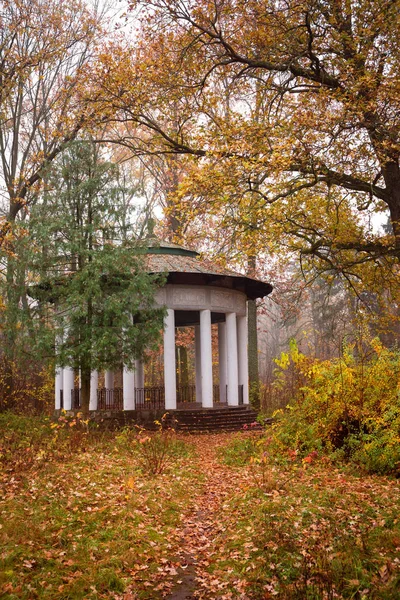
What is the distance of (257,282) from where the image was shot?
808 inches

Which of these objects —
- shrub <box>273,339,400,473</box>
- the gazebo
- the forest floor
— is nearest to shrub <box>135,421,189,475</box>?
the forest floor

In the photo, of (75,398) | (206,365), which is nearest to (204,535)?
(206,365)

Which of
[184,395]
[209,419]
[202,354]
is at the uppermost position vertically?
[202,354]

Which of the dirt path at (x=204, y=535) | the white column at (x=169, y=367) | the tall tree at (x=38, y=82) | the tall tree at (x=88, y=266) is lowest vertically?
the dirt path at (x=204, y=535)

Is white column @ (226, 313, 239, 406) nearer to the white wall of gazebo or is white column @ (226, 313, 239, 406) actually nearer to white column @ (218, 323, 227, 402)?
the white wall of gazebo

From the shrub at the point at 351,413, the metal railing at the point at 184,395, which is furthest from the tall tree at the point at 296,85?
the metal railing at the point at 184,395

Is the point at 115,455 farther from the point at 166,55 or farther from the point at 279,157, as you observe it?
the point at 166,55

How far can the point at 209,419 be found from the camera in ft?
60.2

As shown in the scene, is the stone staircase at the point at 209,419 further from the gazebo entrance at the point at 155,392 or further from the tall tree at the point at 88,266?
the tall tree at the point at 88,266

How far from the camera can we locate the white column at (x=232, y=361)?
2045cm

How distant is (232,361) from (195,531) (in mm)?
13830

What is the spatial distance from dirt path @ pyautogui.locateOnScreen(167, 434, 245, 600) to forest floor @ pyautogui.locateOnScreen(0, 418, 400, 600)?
0.02 metres

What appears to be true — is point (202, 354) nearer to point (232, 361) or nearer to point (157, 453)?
point (232, 361)

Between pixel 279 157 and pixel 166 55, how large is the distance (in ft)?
16.0
